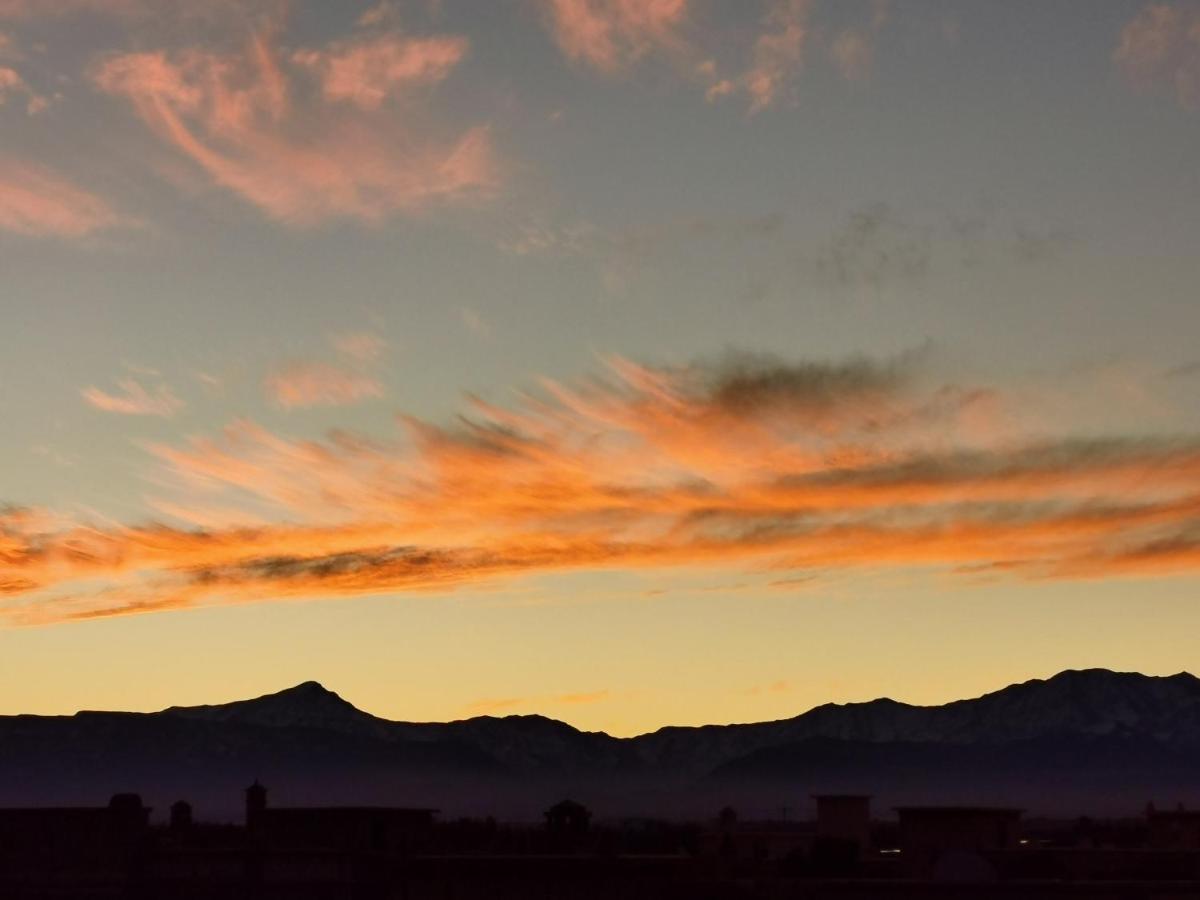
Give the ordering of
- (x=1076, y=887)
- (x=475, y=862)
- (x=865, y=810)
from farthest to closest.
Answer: (x=865, y=810)
(x=475, y=862)
(x=1076, y=887)

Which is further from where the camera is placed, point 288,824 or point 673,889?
point 288,824

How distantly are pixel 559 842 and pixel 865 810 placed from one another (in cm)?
3770

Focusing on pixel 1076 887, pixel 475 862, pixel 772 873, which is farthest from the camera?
pixel 772 873

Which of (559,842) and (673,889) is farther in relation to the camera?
(559,842)

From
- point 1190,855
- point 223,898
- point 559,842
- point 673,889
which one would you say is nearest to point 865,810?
point 559,842

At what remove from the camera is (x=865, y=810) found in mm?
149375

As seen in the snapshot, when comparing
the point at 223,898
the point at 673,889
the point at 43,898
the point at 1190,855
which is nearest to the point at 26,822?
the point at 43,898

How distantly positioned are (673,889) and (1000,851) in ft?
88.1

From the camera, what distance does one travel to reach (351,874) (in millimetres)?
96250

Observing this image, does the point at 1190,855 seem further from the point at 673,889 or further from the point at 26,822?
the point at 26,822

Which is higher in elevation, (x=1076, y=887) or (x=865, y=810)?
(x=865, y=810)

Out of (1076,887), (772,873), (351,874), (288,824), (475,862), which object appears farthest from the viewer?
(772,873)

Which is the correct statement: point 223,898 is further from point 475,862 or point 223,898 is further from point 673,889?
point 673,889

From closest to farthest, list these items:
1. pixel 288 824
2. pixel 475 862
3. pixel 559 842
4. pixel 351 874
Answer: pixel 475 862 < pixel 351 874 < pixel 288 824 < pixel 559 842
